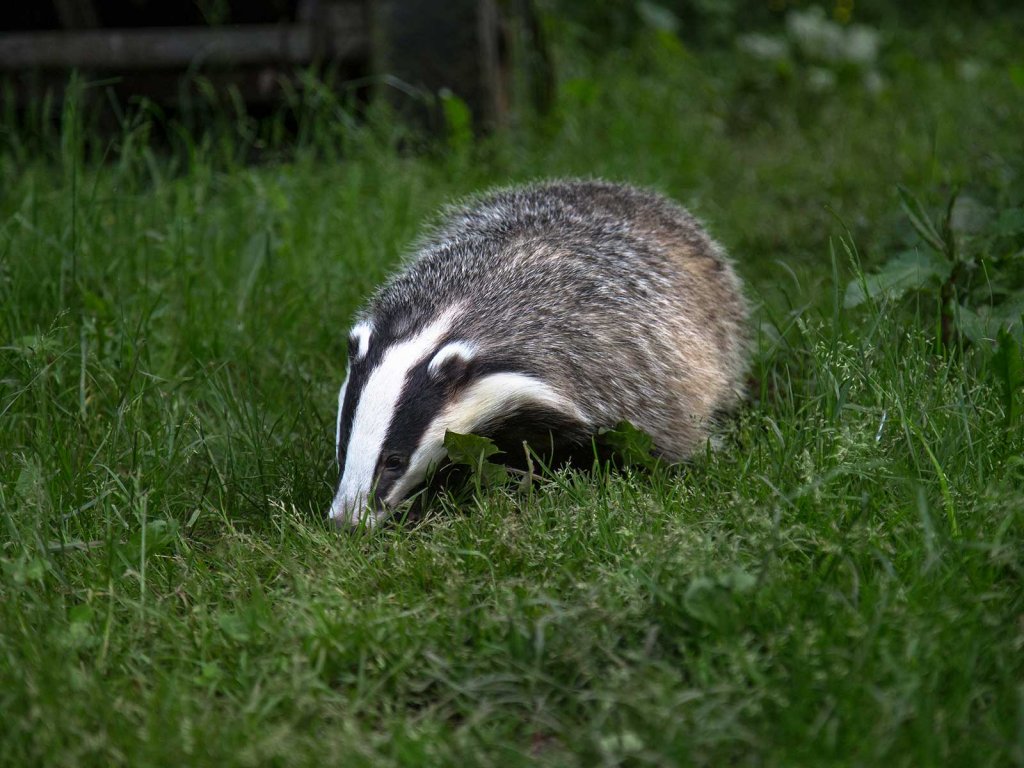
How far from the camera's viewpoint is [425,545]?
2766 mm

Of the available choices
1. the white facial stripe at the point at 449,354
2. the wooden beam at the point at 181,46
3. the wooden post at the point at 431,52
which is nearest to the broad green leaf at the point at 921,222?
the white facial stripe at the point at 449,354

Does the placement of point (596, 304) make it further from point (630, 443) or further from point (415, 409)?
point (415, 409)

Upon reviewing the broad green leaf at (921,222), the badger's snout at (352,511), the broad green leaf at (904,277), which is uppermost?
the broad green leaf at (921,222)

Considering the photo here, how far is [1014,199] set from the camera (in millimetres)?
4137

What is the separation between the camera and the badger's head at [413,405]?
9.73 feet

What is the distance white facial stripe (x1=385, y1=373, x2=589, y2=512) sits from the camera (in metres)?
3.03

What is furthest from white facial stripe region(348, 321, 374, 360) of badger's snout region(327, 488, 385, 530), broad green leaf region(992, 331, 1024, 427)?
broad green leaf region(992, 331, 1024, 427)

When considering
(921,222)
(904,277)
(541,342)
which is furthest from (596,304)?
(921,222)

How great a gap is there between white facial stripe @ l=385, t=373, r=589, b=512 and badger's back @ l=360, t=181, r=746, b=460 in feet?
0.13

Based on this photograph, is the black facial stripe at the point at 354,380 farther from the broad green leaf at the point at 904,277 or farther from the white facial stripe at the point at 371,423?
the broad green leaf at the point at 904,277

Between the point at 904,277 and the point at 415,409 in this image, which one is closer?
the point at 415,409

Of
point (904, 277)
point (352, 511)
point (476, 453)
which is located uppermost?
point (904, 277)

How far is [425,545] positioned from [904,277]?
1.80 meters

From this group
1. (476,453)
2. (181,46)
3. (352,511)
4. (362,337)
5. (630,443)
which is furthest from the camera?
(181,46)
